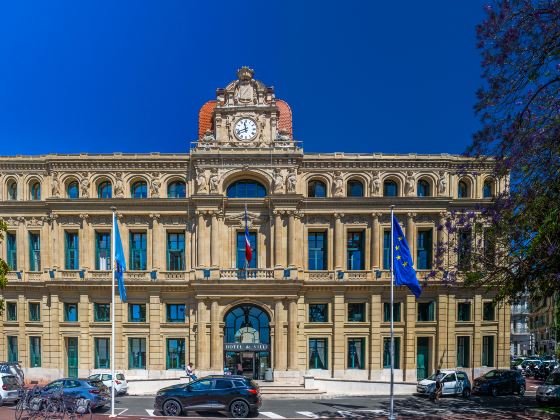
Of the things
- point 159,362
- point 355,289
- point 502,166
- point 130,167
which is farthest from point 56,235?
point 502,166

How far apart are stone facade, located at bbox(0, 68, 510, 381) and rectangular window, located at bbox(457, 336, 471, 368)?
0.12 m

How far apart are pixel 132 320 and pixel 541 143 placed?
34.2 m

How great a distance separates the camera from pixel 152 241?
Answer: 4131cm

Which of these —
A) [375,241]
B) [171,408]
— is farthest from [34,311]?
[375,241]

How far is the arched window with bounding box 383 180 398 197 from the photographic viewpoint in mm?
42438

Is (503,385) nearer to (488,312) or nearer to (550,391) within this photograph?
(550,391)

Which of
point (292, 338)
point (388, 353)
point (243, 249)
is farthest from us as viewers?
point (243, 249)

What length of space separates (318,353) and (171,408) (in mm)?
18828

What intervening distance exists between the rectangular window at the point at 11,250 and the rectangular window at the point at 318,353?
26.9m

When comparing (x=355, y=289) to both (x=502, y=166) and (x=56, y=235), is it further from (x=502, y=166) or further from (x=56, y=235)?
(x=56, y=235)

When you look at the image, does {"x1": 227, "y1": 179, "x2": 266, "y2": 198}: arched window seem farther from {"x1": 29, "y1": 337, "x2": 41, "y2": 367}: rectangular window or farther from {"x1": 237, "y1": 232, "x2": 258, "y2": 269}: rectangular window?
{"x1": 29, "y1": 337, "x2": 41, "y2": 367}: rectangular window

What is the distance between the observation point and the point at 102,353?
40.9m

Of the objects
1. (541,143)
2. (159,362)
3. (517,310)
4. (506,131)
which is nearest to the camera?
(541,143)

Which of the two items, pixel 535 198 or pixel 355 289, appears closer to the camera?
pixel 535 198
